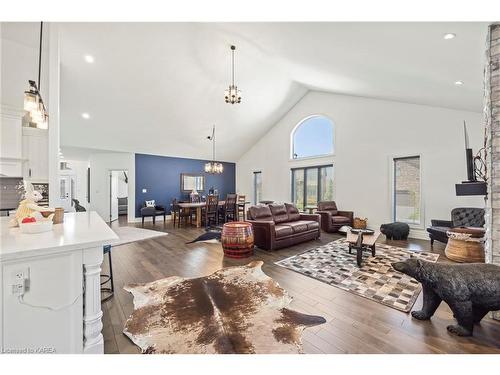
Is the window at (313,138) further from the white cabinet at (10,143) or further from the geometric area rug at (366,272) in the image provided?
the white cabinet at (10,143)

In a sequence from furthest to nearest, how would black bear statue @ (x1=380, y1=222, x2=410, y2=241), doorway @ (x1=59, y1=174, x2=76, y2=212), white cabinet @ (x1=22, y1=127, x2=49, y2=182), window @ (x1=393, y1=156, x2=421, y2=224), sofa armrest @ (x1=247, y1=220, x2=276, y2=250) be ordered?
1. doorway @ (x1=59, y1=174, x2=76, y2=212)
2. window @ (x1=393, y1=156, x2=421, y2=224)
3. black bear statue @ (x1=380, y1=222, x2=410, y2=241)
4. sofa armrest @ (x1=247, y1=220, x2=276, y2=250)
5. white cabinet @ (x1=22, y1=127, x2=49, y2=182)

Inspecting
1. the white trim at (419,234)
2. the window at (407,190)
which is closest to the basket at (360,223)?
the window at (407,190)

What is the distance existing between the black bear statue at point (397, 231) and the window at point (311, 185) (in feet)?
6.88

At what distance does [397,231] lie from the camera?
16.6 feet

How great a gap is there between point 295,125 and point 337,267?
5823 millimetres

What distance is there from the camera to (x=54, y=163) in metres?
3.40

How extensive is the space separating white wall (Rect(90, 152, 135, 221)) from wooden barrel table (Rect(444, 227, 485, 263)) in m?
8.63

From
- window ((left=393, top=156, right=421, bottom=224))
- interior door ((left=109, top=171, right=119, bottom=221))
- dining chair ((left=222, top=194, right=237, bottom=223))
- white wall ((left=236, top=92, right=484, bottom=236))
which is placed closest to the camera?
white wall ((left=236, top=92, right=484, bottom=236))

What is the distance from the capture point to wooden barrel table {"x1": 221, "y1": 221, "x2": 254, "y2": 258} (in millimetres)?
3828

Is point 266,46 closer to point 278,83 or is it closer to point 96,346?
point 278,83

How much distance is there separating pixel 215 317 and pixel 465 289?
2.19 m

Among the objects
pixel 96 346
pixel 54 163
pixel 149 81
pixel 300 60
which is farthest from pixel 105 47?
pixel 96 346

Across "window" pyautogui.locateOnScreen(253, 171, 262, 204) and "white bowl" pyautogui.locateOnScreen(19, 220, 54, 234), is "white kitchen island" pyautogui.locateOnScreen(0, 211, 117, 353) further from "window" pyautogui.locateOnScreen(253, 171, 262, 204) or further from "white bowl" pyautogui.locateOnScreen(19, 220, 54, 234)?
"window" pyautogui.locateOnScreen(253, 171, 262, 204)

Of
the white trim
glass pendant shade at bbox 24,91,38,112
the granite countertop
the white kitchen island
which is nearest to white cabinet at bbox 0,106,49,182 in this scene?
glass pendant shade at bbox 24,91,38,112
